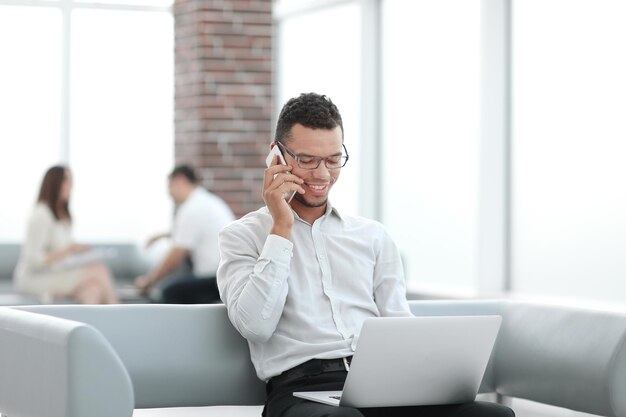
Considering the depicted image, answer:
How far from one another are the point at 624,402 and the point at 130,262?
21.3ft

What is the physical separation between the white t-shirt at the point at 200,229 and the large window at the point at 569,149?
78.4 inches

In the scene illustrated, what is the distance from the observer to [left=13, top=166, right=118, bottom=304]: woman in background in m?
7.66

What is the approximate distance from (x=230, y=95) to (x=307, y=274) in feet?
19.1

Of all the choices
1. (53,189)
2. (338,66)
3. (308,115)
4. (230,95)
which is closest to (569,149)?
(338,66)

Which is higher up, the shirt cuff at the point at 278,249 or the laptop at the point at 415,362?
the shirt cuff at the point at 278,249

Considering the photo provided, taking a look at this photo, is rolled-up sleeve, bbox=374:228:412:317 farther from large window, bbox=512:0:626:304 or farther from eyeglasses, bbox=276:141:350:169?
large window, bbox=512:0:626:304

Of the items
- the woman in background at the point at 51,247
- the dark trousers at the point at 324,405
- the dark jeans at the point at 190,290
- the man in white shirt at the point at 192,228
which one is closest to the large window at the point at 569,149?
the dark jeans at the point at 190,290

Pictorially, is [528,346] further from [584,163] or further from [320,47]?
[320,47]

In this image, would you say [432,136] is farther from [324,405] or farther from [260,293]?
[324,405]

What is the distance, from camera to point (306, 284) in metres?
3.08

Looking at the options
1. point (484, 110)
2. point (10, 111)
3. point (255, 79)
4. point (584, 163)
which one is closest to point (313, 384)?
point (584, 163)

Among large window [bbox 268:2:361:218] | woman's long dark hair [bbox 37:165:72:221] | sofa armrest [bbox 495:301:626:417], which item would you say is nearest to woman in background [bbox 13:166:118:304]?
woman's long dark hair [bbox 37:165:72:221]

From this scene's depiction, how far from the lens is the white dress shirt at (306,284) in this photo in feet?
9.57

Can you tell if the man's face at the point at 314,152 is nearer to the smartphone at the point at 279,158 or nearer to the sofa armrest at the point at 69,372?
the smartphone at the point at 279,158
